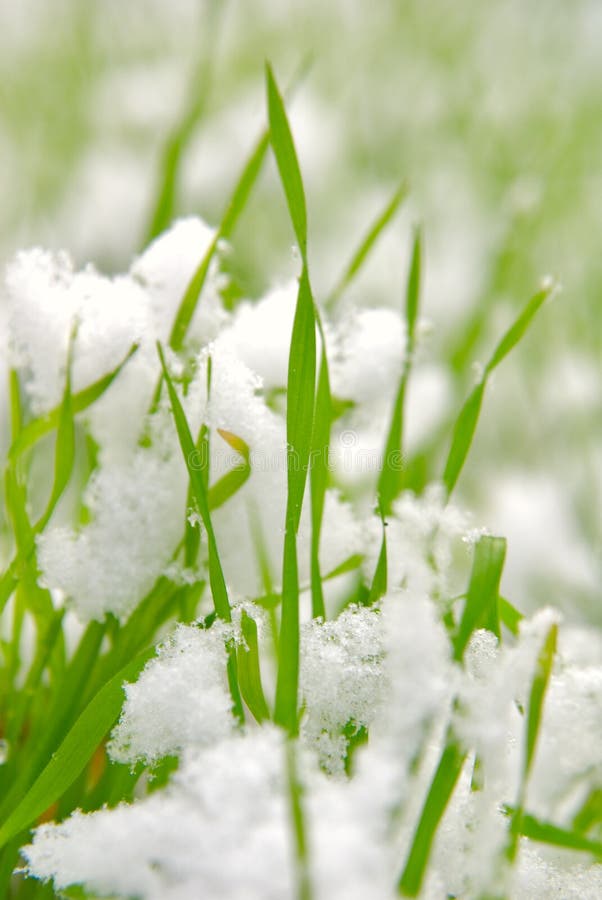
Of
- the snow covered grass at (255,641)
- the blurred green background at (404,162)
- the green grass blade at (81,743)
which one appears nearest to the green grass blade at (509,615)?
the snow covered grass at (255,641)

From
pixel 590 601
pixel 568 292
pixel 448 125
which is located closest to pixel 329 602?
pixel 590 601

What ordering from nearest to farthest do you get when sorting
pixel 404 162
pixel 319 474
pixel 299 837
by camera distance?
pixel 299 837 < pixel 319 474 < pixel 404 162

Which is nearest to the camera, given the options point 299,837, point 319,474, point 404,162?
point 299,837

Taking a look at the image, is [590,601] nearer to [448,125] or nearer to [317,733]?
[317,733]

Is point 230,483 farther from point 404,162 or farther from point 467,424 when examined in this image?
point 404,162

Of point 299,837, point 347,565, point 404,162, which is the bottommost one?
point 299,837

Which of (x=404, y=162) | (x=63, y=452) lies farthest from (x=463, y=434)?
(x=404, y=162)

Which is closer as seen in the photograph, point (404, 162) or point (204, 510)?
point (204, 510)

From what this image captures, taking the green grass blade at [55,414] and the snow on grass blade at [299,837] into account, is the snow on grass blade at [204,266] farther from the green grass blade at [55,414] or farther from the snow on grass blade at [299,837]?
the snow on grass blade at [299,837]
